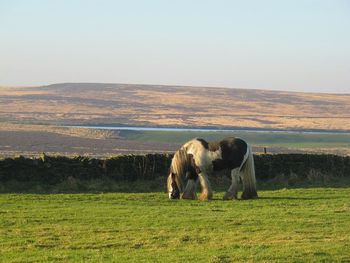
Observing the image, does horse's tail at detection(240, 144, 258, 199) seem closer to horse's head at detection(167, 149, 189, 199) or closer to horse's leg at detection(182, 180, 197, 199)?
horse's leg at detection(182, 180, 197, 199)

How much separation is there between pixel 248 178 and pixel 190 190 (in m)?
1.86

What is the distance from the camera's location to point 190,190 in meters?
23.4

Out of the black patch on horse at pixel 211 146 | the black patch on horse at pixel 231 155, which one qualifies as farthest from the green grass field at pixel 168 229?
the black patch on horse at pixel 211 146

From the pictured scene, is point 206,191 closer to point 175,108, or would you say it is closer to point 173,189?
point 173,189

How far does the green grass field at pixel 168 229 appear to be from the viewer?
1296cm

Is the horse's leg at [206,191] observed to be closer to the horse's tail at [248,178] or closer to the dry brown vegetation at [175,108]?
the horse's tail at [248,178]

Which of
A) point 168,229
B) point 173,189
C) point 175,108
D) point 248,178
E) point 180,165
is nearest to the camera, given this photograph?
point 168,229

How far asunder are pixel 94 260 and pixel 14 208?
24.7 feet

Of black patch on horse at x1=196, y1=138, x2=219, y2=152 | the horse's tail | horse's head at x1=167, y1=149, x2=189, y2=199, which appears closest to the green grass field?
the horse's tail

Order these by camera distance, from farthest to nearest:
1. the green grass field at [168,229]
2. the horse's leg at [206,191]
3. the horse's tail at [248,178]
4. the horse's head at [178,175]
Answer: the horse's head at [178,175] < the horse's tail at [248,178] < the horse's leg at [206,191] < the green grass field at [168,229]

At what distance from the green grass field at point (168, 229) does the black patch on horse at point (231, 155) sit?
5.28 ft

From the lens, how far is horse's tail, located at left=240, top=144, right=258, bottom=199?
910 inches

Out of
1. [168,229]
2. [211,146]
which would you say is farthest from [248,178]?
[168,229]

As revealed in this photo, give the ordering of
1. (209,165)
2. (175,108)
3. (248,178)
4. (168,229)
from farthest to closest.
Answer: (175,108) → (209,165) → (248,178) → (168,229)
